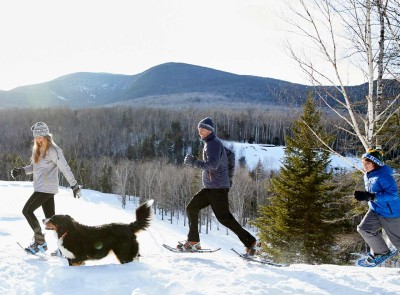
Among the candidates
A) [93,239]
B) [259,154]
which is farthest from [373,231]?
[259,154]

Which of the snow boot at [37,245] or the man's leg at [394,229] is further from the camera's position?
the snow boot at [37,245]

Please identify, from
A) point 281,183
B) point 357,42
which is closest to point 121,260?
point 357,42

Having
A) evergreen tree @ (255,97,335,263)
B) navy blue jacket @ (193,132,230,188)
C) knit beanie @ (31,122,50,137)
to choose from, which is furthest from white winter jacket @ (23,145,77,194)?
evergreen tree @ (255,97,335,263)

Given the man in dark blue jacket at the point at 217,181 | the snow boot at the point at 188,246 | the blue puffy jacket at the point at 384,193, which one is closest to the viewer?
the blue puffy jacket at the point at 384,193

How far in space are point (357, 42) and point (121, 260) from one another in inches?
277

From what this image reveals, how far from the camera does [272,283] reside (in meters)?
4.06

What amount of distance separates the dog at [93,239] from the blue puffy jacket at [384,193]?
3043 mm

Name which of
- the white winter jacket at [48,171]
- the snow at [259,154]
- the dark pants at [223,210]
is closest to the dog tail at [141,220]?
the dark pants at [223,210]

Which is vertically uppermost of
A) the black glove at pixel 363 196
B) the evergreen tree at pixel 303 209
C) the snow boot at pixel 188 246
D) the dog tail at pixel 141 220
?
the black glove at pixel 363 196

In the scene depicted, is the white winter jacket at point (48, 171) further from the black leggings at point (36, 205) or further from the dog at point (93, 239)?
the dog at point (93, 239)

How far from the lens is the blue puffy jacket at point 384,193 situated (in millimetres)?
4441

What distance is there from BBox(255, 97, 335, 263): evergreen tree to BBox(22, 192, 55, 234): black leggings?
10223mm

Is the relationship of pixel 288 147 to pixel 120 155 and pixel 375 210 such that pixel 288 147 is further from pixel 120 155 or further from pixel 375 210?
pixel 120 155

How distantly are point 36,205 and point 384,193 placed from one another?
501 centimetres
